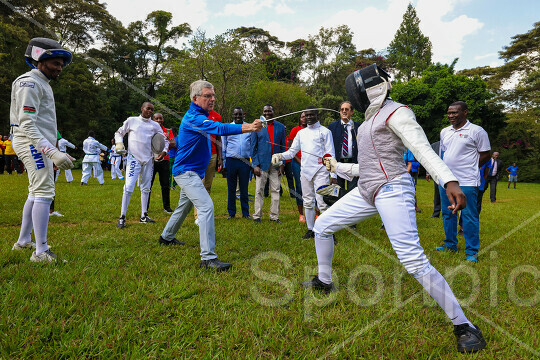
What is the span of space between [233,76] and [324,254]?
91.4 ft

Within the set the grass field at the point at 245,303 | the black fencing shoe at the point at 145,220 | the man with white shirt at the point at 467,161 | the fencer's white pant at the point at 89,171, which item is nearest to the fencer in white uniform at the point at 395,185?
the grass field at the point at 245,303

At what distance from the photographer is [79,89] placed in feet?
105

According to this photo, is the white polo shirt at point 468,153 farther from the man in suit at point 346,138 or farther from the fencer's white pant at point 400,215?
the fencer's white pant at point 400,215

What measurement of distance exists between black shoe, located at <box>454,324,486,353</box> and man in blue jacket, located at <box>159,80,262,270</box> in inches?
96.1

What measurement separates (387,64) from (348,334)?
2129 inches

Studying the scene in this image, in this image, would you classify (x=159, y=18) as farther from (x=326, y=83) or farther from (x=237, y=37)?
(x=326, y=83)

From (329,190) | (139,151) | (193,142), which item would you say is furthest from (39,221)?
(329,190)

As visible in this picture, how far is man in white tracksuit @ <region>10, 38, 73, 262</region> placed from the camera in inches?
144

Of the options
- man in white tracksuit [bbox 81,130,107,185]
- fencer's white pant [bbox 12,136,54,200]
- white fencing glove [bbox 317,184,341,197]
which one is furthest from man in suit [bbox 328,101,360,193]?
man in white tracksuit [bbox 81,130,107,185]

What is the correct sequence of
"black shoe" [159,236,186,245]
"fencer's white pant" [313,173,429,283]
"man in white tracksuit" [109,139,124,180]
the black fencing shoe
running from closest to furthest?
"fencer's white pant" [313,173,429,283], "black shoe" [159,236,186,245], the black fencing shoe, "man in white tracksuit" [109,139,124,180]

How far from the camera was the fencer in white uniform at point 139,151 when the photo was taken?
627cm

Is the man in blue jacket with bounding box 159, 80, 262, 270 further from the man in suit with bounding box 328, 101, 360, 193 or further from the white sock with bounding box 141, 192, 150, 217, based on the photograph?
the man in suit with bounding box 328, 101, 360, 193

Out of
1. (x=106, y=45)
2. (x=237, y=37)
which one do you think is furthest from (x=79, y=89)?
(x=237, y=37)

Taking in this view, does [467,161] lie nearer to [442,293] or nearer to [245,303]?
[442,293]
